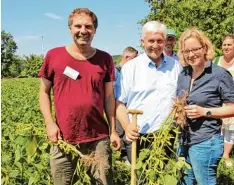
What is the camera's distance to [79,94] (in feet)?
9.20

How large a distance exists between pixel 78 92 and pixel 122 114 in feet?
1.35

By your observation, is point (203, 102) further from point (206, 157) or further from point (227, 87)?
point (206, 157)

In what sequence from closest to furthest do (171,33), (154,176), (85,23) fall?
(154,176), (85,23), (171,33)

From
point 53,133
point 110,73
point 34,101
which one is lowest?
point 34,101

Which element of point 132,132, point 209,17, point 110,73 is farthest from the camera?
point 209,17

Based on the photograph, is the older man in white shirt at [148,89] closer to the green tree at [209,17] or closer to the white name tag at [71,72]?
the white name tag at [71,72]

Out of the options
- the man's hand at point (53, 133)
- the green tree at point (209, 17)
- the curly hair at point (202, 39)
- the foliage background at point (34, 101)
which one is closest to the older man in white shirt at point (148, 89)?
the curly hair at point (202, 39)

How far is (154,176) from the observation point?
102 inches

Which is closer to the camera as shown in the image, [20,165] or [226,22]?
[20,165]

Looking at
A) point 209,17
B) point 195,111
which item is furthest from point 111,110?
point 209,17

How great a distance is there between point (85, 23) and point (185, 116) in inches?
35.5

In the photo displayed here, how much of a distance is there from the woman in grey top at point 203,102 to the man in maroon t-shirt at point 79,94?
0.55 m

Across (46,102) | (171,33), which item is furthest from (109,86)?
(171,33)

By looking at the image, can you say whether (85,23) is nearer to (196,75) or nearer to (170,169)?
(196,75)
